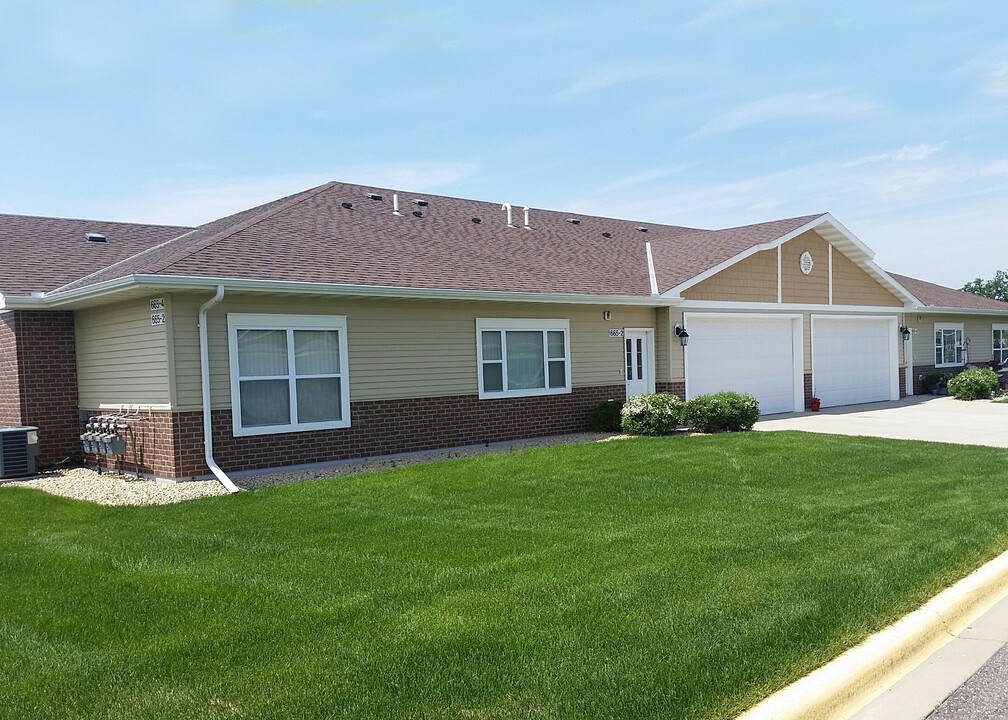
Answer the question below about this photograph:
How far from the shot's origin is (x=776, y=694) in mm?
4227

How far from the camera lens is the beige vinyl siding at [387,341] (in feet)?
39.4

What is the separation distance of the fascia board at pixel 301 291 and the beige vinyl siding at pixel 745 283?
2.54 meters

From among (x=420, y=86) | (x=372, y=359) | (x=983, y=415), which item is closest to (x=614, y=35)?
(x=420, y=86)

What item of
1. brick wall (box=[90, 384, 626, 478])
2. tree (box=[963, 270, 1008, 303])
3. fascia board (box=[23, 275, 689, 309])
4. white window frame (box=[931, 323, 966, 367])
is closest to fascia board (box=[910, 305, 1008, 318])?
white window frame (box=[931, 323, 966, 367])

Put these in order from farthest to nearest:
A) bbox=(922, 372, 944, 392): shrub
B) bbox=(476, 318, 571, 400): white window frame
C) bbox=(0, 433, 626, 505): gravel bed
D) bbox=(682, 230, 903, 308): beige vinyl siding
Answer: bbox=(922, 372, 944, 392): shrub → bbox=(682, 230, 903, 308): beige vinyl siding → bbox=(476, 318, 571, 400): white window frame → bbox=(0, 433, 626, 505): gravel bed

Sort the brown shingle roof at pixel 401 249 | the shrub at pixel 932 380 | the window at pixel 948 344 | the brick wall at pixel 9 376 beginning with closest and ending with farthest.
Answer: the brown shingle roof at pixel 401 249, the brick wall at pixel 9 376, the shrub at pixel 932 380, the window at pixel 948 344

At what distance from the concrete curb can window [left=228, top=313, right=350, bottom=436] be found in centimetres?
962

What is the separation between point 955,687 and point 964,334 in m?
27.7

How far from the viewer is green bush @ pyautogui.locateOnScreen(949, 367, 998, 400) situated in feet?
77.0

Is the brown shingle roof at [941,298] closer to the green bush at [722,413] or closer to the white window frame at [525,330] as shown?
the green bush at [722,413]

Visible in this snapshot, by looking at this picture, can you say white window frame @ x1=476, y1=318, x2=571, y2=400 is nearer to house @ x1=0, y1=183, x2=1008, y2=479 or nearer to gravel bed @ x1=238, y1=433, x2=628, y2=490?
house @ x1=0, y1=183, x2=1008, y2=479

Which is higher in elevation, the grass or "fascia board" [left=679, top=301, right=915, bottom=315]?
"fascia board" [left=679, top=301, right=915, bottom=315]

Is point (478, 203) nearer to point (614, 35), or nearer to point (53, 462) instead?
point (614, 35)

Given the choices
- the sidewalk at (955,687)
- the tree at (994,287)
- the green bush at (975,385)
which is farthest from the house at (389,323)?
the tree at (994,287)
